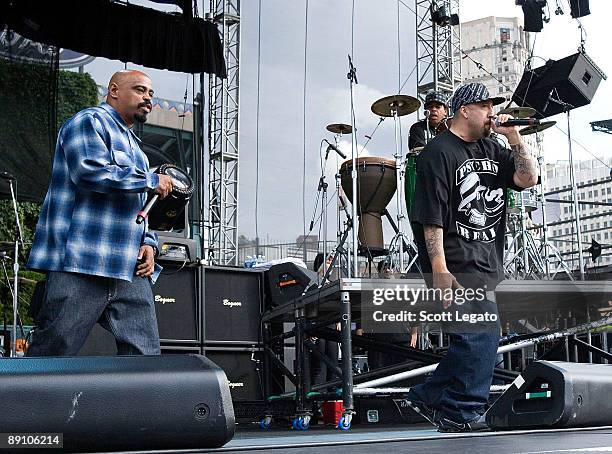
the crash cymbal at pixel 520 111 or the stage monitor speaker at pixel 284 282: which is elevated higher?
the crash cymbal at pixel 520 111

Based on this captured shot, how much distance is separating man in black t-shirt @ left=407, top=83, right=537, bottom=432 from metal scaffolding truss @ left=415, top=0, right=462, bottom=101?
8.41m

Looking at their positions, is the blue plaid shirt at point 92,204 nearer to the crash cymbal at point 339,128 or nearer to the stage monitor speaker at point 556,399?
the stage monitor speaker at point 556,399

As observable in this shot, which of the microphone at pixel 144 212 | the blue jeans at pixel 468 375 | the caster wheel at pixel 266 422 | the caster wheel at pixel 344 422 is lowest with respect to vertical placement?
the caster wheel at pixel 266 422

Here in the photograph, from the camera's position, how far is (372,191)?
7.91m

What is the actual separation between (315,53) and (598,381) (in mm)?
7656

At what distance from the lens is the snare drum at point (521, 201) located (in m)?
8.62

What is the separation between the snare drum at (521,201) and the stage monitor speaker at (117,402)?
704 cm

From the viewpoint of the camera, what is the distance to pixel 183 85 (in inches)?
362

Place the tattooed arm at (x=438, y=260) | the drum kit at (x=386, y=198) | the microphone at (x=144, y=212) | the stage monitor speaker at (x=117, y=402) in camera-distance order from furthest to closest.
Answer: the drum kit at (x=386, y=198) < the tattooed arm at (x=438, y=260) < the microphone at (x=144, y=212) < the stage monitor speaker at (x=117, y=402)

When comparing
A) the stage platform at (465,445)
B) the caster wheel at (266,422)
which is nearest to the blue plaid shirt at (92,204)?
the stage platform at (465,445)

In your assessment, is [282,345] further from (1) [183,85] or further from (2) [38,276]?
(2) [38,276]

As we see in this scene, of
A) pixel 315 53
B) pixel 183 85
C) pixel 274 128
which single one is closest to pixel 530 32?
pixel 315 53

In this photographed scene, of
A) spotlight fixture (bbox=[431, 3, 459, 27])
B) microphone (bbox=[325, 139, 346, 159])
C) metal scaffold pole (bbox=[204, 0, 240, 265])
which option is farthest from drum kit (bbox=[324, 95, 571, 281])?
spotlight fixture (bbox=[431, 3, 459, 27])

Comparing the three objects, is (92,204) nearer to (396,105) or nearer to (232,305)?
(232,305)
